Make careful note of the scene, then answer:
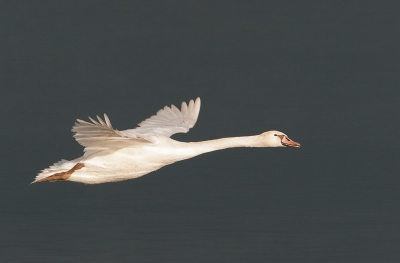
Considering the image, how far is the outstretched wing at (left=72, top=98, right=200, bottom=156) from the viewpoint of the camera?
1345 centimetres

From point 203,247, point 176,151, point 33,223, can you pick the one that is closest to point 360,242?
point 203,247

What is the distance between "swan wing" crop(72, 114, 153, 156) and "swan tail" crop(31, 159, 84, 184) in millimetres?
310

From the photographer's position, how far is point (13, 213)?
1684cm

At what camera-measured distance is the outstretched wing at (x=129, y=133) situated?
1345 cm

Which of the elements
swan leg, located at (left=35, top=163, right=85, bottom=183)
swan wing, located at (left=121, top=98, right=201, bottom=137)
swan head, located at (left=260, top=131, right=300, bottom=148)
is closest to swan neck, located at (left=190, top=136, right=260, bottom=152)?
swan head, located at (left=260, top=131, right=300, bottom=148)

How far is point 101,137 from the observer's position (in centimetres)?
1384

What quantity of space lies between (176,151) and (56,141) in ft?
21.9

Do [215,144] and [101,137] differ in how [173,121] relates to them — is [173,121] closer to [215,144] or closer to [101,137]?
[215,144]

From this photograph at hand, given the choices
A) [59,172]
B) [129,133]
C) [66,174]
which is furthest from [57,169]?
[129,133]

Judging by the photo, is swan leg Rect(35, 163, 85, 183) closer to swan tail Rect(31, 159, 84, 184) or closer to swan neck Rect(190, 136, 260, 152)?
swan tail Rect(31, 159, 84, 184)

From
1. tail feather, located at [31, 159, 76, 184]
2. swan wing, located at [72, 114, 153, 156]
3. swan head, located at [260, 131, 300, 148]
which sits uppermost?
swan head, located at [260, 131, 300, 148]

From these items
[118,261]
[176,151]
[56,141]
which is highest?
[56,141]

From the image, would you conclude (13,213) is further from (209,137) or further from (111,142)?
(209,137)

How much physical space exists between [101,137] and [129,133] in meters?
0.77
